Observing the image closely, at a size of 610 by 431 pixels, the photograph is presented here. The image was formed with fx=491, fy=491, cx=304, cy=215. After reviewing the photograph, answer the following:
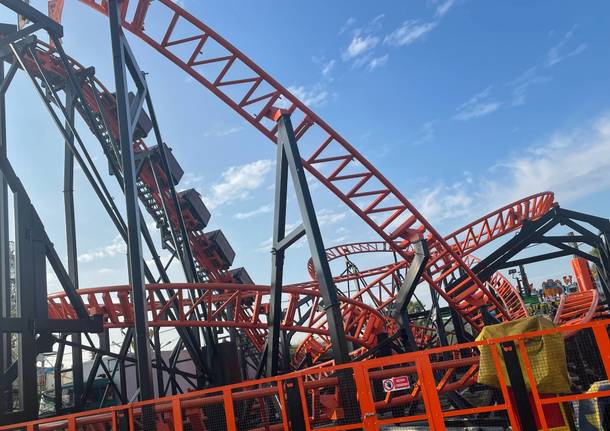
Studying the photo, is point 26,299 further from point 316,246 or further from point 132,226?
point 316,246

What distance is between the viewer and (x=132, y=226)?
20.2ft

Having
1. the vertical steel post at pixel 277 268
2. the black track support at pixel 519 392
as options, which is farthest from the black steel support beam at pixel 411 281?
the black track support at pixel 519 392

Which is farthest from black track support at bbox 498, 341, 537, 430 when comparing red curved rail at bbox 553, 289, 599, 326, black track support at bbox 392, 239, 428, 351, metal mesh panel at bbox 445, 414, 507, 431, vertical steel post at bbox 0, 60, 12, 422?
red curved rail at bbox 553, 289, 599, 326

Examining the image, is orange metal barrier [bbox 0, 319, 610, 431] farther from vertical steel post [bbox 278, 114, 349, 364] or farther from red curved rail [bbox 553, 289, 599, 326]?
red curved rail [bbox 553, 289, 599, 326]

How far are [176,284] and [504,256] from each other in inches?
447

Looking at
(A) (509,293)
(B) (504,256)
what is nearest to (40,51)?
(B) (504,256)

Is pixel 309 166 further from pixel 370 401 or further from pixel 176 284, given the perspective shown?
pixel 370 401

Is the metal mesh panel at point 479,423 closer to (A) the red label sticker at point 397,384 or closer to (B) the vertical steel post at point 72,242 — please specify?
(A) the red label sticker at point 397,384

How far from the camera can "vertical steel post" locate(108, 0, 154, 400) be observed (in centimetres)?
577

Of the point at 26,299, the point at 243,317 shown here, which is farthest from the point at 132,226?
the point at 243,317

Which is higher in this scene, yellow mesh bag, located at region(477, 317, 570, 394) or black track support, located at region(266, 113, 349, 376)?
black track support, located at region(266, 113, 349, 376)

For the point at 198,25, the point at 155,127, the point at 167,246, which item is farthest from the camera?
the point at 167,246

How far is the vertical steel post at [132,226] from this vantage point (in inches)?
227

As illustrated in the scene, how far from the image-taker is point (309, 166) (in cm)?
1141
